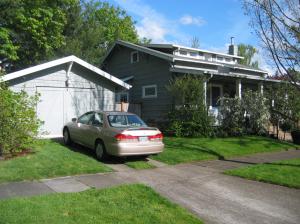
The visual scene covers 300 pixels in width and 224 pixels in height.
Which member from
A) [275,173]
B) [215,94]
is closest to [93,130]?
[275,173]

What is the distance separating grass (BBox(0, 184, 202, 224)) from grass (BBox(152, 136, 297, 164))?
4705 millimetres

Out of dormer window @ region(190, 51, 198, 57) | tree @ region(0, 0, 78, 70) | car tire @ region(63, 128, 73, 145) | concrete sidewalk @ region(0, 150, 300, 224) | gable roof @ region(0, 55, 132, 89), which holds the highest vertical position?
tree @ region(0, 0, 78, 70)

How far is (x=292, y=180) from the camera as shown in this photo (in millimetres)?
9641

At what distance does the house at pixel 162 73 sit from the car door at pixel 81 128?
6.94m

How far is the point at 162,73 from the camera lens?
2106cm

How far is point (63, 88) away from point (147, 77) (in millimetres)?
6811

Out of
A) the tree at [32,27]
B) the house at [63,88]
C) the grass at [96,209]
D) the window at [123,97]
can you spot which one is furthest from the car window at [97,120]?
the tree at [32,27]

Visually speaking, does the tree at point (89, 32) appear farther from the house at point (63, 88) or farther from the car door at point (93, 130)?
the car door at point (93, 130)

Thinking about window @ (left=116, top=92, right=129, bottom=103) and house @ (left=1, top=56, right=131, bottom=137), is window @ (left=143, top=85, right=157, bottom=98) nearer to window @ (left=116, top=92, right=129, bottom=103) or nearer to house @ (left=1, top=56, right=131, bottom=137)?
window @ (left=116, top=92, right=129, bottom=103)

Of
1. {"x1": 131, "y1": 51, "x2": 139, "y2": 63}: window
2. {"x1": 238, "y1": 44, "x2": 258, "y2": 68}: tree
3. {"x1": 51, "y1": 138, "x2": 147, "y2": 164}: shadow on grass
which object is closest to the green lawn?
{"x1": 51, "y1": 138, "x2": 147, "y2": 164}: shadow on grass

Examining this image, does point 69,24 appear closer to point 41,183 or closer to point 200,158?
point 200,158

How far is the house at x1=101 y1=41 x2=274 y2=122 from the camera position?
66.8 ft

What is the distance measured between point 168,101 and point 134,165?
9.60m

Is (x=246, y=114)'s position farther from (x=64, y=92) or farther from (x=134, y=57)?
(x=64, y=92)
